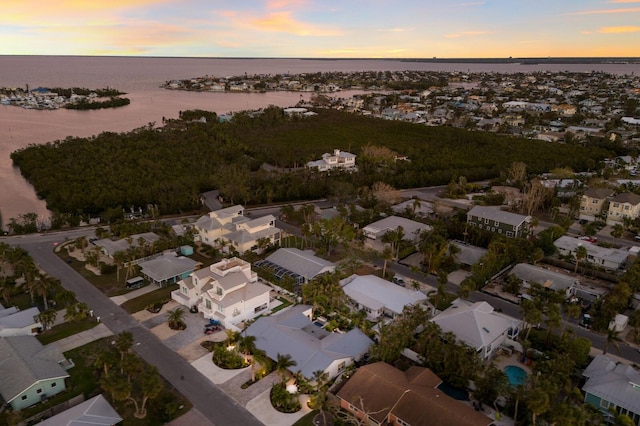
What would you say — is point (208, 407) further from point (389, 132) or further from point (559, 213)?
point (389, 132)

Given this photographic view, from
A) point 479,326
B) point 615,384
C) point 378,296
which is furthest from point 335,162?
point 615,384

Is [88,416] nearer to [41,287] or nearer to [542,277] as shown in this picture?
[41,287]

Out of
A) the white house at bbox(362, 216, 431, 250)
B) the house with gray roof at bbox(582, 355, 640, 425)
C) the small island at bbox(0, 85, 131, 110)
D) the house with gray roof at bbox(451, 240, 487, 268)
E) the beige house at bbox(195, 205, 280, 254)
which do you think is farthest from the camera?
the small island at bbox(0, 85, 131, 110)

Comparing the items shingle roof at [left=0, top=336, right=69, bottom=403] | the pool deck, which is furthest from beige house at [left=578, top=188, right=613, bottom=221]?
shingle roof at [left=0, top=336, right=69, bottom=403]

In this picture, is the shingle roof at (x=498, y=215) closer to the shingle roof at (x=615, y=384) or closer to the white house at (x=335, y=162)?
the shingle roof at (x=615, y=384)

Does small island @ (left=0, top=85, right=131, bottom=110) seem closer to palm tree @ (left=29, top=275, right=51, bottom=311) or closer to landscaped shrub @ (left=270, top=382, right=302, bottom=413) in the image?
palm tree @ (left=29, top=275, right=51, bottom=311)

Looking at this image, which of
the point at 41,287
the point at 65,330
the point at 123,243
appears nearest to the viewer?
the point at 65,330

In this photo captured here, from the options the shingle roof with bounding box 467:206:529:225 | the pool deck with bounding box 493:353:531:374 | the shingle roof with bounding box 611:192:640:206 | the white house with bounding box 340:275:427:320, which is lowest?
the pool deck with bounding box 493:353:531:374
